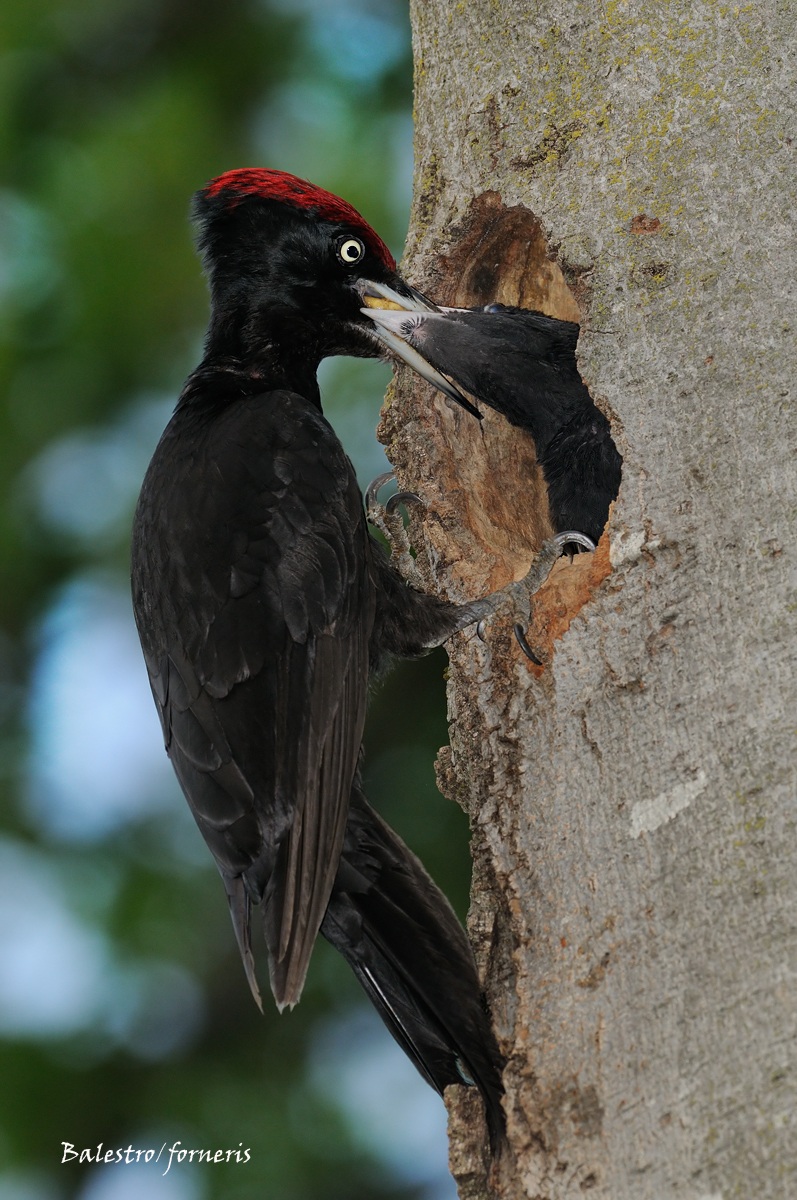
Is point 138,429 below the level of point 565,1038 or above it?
above

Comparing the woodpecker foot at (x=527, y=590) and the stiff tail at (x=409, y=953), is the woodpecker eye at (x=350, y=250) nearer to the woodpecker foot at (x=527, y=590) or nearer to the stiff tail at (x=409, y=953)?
the woodpecker foot at (x=527, y=590)

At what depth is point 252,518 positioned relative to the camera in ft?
9.43

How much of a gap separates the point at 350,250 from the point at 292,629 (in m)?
1.07

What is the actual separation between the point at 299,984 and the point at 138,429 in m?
2.42

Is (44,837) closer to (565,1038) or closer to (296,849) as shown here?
(296,849)

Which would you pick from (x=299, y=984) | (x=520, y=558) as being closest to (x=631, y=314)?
(x=520, y=558)

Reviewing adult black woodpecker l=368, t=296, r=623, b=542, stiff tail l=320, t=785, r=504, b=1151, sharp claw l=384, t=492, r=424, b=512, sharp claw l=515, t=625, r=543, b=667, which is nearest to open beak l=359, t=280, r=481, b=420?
adult black woodpecker l=368, t=296, r=623, b=542

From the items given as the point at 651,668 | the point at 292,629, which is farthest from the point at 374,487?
the point at 651,668

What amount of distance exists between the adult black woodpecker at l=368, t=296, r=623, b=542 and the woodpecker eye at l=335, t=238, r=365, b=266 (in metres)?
0.17

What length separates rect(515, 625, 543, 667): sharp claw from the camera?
2.40 metres

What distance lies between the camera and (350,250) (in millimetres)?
3312

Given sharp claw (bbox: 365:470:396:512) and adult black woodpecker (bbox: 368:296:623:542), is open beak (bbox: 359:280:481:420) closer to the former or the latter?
adult black woodpecker (bbox: 368:296:623:542)

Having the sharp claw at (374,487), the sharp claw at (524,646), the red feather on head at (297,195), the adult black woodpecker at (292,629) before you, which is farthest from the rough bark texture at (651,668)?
the sharp claw at (374,487)

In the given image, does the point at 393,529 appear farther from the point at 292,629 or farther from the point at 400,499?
the point at 292,629
